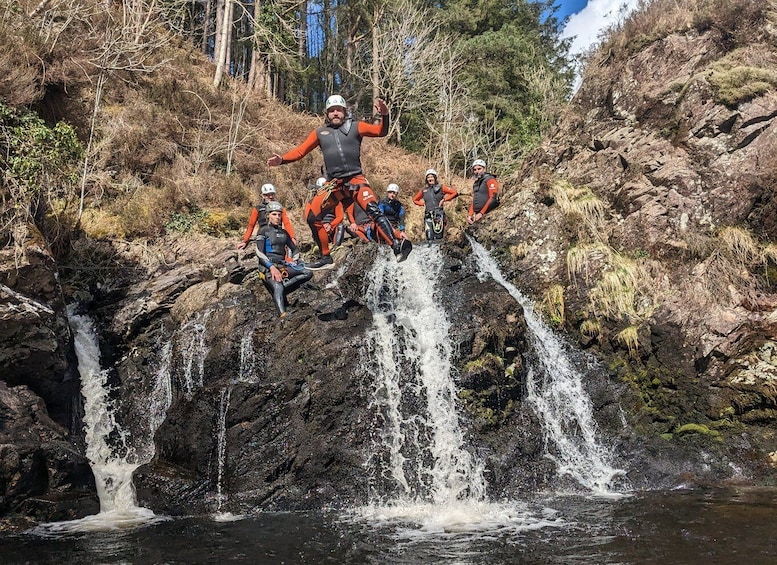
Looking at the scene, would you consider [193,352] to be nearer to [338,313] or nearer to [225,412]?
[225,412]

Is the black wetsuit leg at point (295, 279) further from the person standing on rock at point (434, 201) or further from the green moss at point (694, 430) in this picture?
the green moss at point (694, 430)

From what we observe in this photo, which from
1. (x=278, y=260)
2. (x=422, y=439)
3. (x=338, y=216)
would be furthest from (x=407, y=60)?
(x=422, y=439)

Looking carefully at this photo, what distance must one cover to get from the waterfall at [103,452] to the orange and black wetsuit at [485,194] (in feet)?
22.2

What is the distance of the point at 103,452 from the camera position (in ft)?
25.3

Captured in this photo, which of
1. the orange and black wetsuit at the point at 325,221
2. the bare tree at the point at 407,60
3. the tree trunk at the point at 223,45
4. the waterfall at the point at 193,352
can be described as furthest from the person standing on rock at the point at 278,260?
the bare tree at the point at 407,60

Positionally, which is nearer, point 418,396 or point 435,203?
point 418,396

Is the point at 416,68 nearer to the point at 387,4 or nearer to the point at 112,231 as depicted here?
the point at 387,4

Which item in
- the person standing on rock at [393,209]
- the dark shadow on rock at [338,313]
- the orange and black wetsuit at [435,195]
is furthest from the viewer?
the orange and black wetsuit at [435,195]

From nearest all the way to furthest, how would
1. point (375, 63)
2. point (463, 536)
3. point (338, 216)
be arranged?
1. point (463, 536)
2. point (338, 216)
3. point (375, 63)

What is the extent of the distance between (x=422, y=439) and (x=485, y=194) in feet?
19.8

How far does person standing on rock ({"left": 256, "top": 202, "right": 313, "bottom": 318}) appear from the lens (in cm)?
809

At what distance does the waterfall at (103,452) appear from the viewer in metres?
5.94

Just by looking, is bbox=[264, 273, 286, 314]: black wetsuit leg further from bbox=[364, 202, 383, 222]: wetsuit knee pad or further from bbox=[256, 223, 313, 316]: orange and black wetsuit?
bbox=[364, 202, 383, 222]: wetsuit knee pad

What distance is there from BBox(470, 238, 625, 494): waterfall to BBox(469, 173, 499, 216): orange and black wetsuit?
3030 mm
